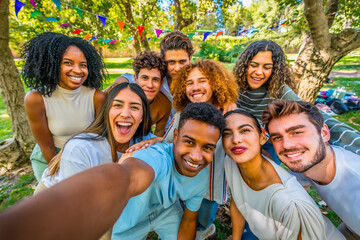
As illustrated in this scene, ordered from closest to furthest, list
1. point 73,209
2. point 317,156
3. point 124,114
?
point 73,209
point 317,156
point 124,114

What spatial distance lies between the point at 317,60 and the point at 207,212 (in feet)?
12.6

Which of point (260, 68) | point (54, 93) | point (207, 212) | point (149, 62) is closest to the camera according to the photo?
point (54, 93)

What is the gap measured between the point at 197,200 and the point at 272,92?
1909 mm

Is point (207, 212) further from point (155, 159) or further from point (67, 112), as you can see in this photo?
point (67, 112)

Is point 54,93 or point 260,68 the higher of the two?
point 260,68

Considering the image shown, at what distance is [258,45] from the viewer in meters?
2.61

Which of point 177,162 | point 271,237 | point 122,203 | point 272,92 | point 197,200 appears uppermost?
point 272,92

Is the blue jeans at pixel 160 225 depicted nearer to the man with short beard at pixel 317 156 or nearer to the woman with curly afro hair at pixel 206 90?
the woman with curly afro hair at pixel 206 90

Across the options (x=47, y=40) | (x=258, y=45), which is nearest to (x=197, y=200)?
(x=258, y=45)

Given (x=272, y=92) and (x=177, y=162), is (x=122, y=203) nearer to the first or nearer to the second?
(x=177, y=162)

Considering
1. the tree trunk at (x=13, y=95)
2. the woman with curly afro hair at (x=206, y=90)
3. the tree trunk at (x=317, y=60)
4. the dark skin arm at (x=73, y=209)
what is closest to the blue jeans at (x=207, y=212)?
the woman with curly afro hair at (x=206, y=90)

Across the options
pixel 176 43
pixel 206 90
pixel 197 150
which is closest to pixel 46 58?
pixel 176 43

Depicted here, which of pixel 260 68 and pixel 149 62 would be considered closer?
pixel 260 68

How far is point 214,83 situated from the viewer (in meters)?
2.39
